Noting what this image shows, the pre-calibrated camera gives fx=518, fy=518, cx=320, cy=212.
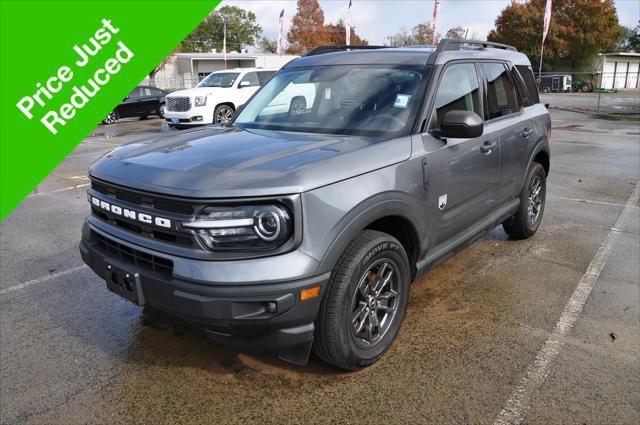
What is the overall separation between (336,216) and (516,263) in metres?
2.92

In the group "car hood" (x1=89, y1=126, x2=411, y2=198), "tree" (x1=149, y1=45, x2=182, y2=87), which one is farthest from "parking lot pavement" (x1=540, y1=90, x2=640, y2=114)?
"tree" (x1=149, y1=45, x2=182, y2=87)

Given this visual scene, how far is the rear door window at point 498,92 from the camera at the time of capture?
438 cm

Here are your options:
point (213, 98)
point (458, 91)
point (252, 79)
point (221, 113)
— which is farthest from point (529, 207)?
point (252, 79)

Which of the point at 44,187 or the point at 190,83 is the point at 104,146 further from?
the point at 190,83

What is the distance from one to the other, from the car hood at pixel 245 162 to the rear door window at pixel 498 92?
1508 millimetres

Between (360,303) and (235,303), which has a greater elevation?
(235,303)

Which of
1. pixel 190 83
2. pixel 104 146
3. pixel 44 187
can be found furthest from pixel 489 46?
pixel 190 83

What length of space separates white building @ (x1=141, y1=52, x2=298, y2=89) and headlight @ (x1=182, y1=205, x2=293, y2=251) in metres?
50.6

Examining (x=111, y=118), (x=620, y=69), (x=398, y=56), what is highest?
(x=398, y=56)

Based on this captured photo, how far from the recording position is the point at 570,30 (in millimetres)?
57219

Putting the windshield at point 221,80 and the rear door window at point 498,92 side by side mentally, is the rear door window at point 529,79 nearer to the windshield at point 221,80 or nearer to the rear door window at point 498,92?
the rear door window at point 498,92

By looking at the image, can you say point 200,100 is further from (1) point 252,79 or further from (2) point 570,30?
(2) point 570,30

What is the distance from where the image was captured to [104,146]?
46.0 ft

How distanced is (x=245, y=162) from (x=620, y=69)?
65294 mm
